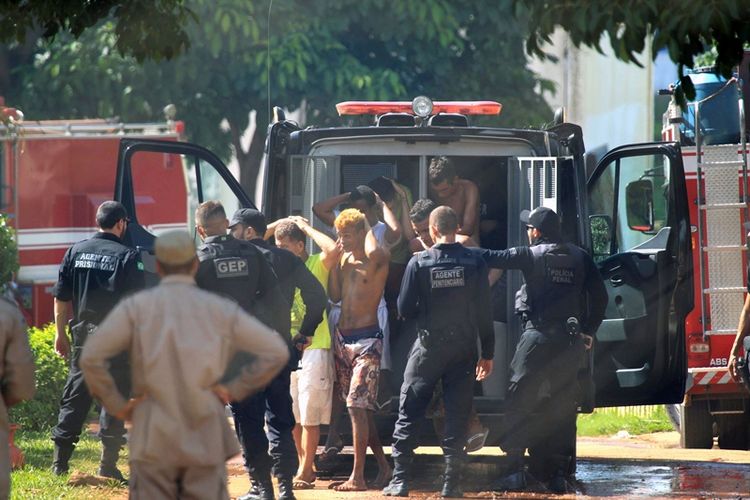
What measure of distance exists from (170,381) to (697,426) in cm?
747

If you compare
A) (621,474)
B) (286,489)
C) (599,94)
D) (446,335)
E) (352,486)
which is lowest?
(621,474)

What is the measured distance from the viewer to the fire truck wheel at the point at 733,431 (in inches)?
476

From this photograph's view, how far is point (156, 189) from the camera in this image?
1762 cm

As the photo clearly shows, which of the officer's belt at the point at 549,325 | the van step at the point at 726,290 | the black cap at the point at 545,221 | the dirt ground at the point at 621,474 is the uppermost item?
A: the black cap at the point at 545,221

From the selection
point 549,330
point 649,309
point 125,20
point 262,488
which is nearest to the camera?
Answer: point 125,20

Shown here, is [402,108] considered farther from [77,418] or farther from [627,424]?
[627,424]

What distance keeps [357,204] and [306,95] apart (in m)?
11.1

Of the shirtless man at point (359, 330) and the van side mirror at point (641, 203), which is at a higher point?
the van side mirror at point (641, 203)

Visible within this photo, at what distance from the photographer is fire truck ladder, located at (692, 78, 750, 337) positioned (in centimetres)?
1156

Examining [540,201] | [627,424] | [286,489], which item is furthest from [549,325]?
[627,424]

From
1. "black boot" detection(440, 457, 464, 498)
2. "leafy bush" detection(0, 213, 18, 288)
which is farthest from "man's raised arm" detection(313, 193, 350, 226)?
"leafy bush" detection(0, 213, 18, 288)

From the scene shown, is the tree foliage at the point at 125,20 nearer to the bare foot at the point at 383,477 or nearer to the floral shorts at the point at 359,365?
the floral shorts at the point at 359,365

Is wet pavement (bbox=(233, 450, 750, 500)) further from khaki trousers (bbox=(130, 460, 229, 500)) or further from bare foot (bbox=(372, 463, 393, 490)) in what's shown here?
khaki trousers (bbox=(130, 460, 229, 500))

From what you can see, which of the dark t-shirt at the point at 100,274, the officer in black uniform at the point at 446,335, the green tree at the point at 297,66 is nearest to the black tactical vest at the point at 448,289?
the officer in black uniform at the point at 446,335
